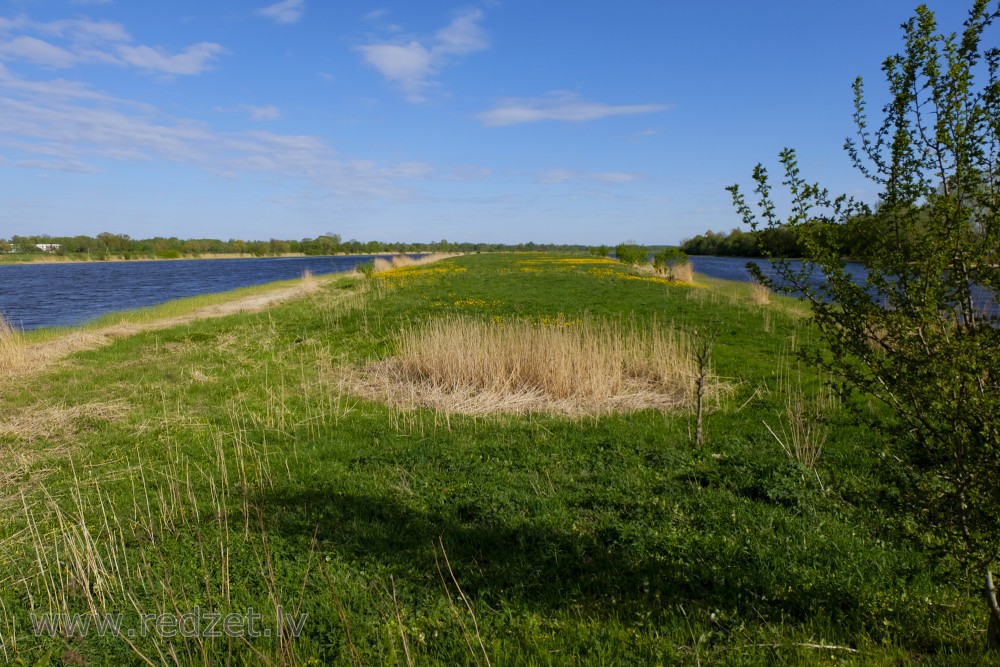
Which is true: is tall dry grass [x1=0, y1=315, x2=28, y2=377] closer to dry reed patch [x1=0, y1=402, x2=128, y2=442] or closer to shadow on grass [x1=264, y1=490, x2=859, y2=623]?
dry reed patch [x1=0, y1=402, x2=128, y2=442]

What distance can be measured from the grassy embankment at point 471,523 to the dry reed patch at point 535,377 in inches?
2.8

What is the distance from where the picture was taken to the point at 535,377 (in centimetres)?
941

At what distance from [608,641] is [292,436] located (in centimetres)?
572

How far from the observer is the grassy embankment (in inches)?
127

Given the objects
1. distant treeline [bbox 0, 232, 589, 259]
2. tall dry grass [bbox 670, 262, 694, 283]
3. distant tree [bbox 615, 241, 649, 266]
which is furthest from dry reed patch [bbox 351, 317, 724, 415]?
distant treeline [bbox 0, 232, 589, 259]

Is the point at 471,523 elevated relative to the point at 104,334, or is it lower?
lower

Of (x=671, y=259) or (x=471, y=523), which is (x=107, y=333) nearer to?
(x=471, y=523)

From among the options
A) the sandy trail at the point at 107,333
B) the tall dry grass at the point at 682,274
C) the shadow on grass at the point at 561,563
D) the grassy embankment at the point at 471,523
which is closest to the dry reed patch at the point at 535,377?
the grassy embankment at the point at 471,523

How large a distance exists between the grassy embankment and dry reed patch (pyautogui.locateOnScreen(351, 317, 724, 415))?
71 millimetres

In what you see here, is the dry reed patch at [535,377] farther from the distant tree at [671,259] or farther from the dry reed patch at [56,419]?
the distant tree at [671,259]

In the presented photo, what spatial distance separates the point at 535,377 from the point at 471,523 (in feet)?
15.7

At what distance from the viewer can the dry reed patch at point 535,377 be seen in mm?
8633

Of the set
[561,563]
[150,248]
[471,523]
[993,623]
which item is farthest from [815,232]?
[150,248]

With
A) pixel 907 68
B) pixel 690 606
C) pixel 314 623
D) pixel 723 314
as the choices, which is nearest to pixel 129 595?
pixel 314 623
